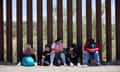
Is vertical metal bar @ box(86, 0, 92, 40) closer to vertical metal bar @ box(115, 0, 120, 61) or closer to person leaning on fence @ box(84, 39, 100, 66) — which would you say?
person leaning on fence @ box(84, 39, 100, 66)

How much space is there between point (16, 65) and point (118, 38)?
13.5ft

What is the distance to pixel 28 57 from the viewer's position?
18.8m

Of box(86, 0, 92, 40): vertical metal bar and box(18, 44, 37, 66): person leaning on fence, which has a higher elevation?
box(86, 0, 92, 40): vertical metal bar

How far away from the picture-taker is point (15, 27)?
2005 cm

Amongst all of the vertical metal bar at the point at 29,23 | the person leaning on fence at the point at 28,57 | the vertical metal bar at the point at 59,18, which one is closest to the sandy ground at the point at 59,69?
the person leaning on fence at the point at 28,57

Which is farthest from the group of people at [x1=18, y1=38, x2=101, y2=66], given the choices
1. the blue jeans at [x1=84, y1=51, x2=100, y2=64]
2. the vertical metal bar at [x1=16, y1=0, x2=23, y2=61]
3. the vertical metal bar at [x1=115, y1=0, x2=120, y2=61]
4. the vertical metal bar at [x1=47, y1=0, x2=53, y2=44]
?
the vertical metal bar at [x1=115, y1=0, x2=120, y2=61]

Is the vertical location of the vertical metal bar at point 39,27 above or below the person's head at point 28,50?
above

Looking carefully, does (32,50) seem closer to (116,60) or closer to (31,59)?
(31,59)

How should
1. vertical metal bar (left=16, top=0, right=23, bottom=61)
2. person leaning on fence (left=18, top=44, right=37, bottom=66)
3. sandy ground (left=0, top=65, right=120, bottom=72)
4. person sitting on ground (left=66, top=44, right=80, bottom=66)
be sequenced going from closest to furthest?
sandy ground (left=0, top=65, right=120, bottom=72), person leaning on fence (left=18, top=44, right=37, bottom=66), person sitting on ground (left=66, top=44, right=80, bottom=66), vertical metal bar (left=16, top=0, right=23, bottom=61)

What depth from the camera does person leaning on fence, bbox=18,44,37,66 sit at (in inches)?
731

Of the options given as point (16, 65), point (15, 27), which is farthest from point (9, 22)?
point (16, 65)

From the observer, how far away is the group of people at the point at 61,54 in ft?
61.9

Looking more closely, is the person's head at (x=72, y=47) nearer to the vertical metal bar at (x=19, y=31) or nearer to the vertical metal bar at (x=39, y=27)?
the vertical metal bar at (x=39, y=27)

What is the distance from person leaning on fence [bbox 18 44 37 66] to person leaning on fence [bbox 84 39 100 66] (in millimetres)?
1924
